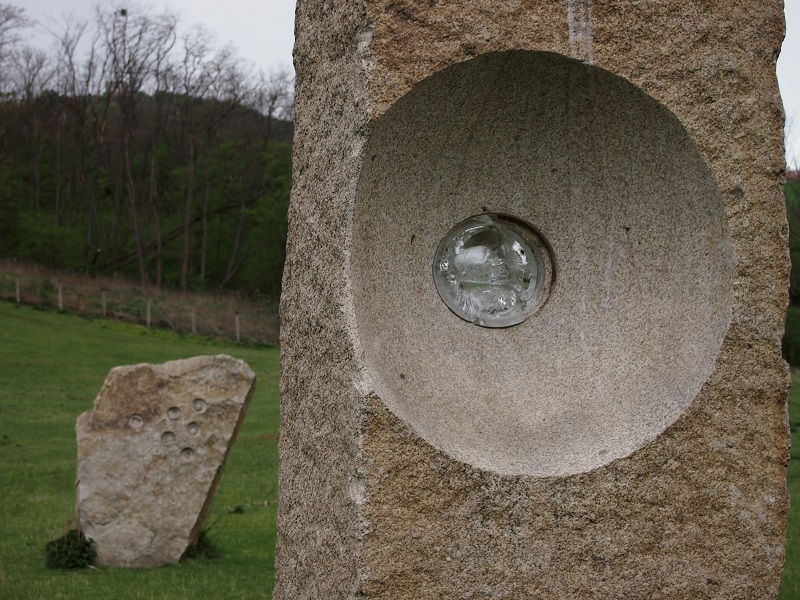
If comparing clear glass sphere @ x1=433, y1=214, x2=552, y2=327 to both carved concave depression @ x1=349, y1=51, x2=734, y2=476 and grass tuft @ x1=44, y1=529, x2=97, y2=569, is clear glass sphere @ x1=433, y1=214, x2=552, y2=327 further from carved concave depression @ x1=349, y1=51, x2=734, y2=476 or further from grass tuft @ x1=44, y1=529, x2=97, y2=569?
grass tuft @ x1=44, y1=529, x2=97, y2=569

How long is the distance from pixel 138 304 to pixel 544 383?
2689 cm

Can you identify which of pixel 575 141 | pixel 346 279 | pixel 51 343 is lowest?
pixel 51 343

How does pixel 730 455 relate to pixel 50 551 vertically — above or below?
above

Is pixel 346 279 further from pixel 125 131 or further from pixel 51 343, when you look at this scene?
pixel 125 131

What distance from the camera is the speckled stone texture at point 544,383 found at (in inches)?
120

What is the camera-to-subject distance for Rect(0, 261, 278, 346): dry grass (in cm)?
2686

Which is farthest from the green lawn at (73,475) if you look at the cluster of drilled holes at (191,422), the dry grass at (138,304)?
the dry grass at (138,304)

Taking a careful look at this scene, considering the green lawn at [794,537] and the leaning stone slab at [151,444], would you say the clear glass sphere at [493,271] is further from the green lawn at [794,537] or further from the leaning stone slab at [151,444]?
the leaning stone slab at [151,444]

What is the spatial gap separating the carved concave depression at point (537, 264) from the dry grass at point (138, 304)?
2313 centimetres

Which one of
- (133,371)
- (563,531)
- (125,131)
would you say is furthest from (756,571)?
(125,131)

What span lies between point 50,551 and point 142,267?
95.2 ft

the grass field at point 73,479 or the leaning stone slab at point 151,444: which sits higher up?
the leaning stone slab at point 151,444

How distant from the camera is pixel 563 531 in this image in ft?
10.3

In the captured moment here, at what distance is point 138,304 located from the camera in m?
29.0
